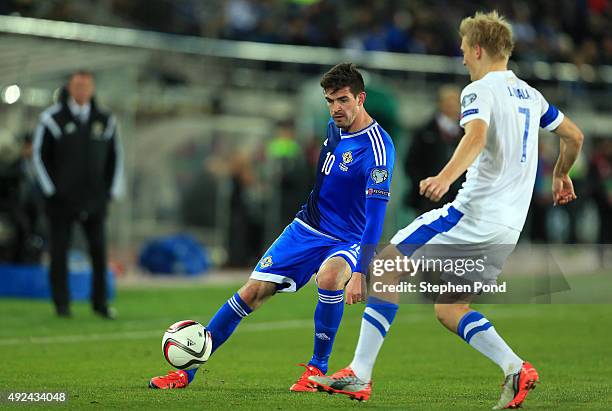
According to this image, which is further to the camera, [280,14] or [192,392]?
[280,14]

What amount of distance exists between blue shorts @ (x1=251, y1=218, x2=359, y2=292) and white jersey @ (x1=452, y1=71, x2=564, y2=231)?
A: 3.36ft

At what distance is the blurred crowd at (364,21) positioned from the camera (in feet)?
74.8

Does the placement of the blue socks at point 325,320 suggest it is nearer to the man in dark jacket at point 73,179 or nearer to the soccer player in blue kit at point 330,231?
the soccer player in blue kit at point 330,231

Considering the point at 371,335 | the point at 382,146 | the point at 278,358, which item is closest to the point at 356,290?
the point at 371,335

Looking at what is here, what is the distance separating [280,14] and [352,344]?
15036 mm

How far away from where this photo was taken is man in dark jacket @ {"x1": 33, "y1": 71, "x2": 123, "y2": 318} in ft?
41.0

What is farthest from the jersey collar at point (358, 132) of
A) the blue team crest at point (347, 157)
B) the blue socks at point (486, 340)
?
the blue socks at point (486, 340)

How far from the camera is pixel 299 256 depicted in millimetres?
7312

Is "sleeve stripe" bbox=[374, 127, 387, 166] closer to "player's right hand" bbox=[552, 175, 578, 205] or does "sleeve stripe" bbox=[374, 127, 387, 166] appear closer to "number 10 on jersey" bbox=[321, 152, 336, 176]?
"number 10 on jersey" bbox=[321, 152, 336, 176]

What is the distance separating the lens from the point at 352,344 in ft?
35.5

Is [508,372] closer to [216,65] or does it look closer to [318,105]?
[318,105]

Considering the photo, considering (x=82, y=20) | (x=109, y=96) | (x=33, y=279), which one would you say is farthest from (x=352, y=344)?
(x=82, y=20)

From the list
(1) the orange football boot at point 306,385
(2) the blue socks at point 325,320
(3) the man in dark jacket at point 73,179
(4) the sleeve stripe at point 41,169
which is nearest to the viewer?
(1) the orange football boot at point 306,385

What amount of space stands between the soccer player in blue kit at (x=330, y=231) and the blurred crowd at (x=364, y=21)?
496 inches
